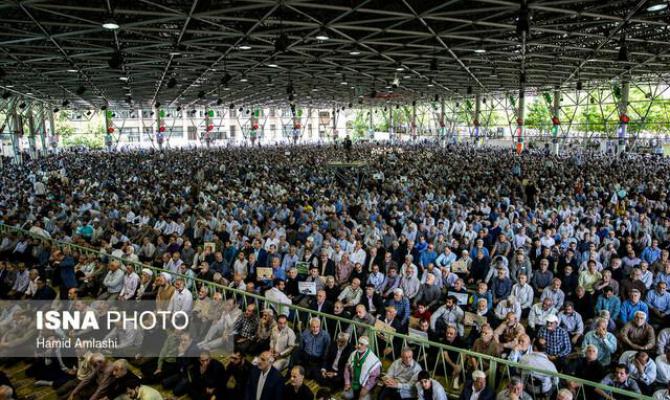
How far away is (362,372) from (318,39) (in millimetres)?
16735

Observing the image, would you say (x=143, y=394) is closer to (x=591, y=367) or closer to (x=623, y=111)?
(x=591, y=367)

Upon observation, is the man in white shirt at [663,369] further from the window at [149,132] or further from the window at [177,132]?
the window at [177,132]

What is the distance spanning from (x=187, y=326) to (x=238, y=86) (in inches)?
1489

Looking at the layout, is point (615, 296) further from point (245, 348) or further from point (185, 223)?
point (185, 223)

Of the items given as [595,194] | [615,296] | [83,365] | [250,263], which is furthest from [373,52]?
[83,365]

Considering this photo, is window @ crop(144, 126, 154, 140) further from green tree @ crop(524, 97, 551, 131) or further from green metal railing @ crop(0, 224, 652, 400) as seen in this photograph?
green metal railing @ crop(0, 224, 652, 400)

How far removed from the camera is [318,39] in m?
20.3

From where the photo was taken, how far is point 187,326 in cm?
845

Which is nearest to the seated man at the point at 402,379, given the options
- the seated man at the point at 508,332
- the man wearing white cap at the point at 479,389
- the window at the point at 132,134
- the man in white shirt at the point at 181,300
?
the man wearing white cap at the point at 479,389

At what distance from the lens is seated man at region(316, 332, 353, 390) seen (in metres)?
7.00

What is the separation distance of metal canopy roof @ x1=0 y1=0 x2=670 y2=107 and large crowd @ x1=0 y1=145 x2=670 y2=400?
18.0 ft

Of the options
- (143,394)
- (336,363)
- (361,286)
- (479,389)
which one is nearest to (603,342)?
(479,389)

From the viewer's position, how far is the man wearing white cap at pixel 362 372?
21.2ft

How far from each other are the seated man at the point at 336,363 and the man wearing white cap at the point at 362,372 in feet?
1.21
